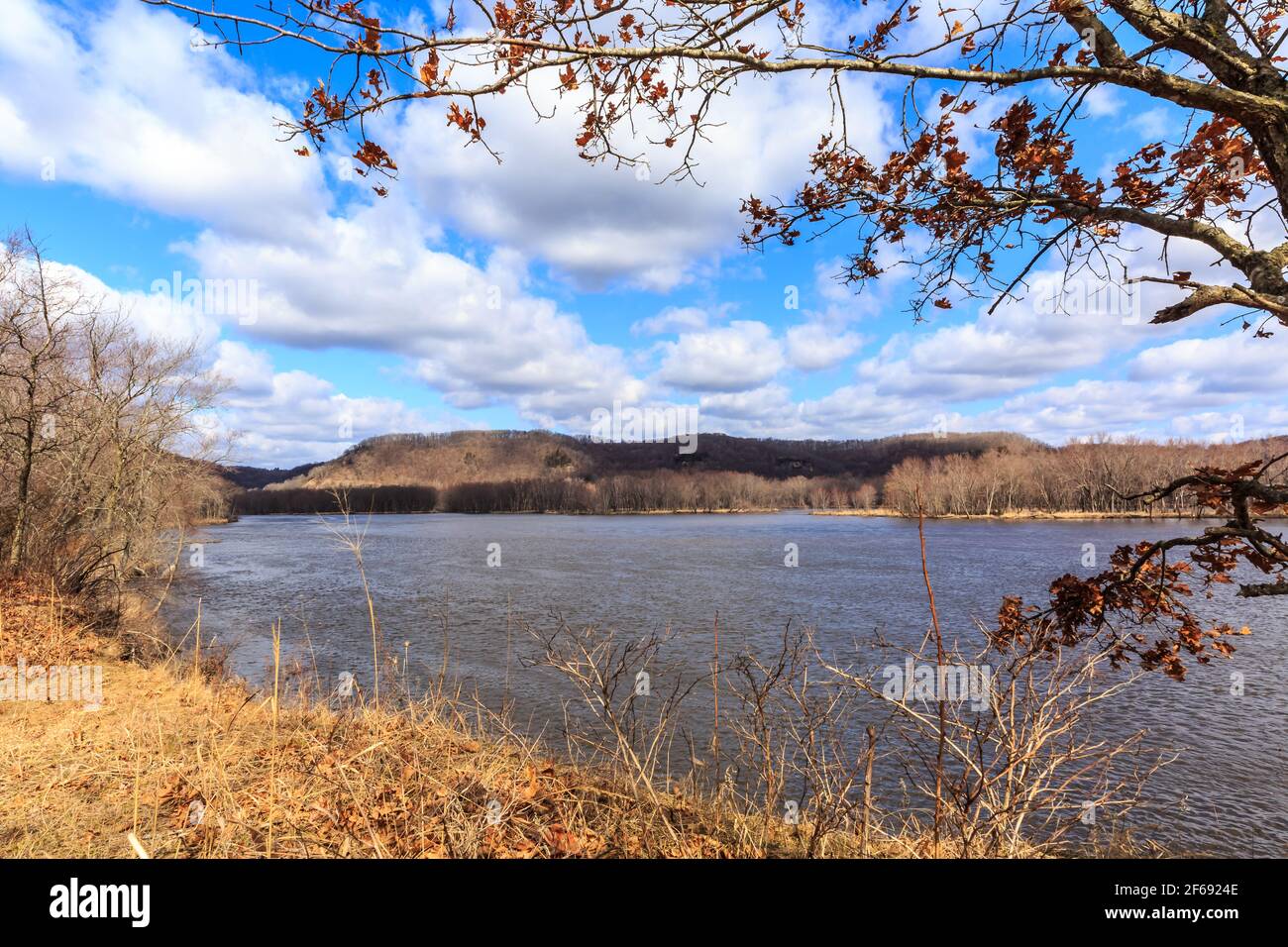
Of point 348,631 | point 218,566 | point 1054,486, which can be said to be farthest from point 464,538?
point 1054,486

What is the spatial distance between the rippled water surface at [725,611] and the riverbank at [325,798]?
3.74 meters

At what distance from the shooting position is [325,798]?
17.9 feet

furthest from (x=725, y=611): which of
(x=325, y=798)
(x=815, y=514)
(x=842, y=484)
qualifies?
(x=842, y=484)

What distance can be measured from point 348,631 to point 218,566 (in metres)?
24.5

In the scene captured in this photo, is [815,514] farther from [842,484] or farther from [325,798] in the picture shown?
[325,798]

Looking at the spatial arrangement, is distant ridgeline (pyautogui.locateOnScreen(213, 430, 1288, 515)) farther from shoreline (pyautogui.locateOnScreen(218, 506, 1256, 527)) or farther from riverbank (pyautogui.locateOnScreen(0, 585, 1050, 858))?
riverbank (pyautogui.locateOnScreen(0, 585, 1050, 858))

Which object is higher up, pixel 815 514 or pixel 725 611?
pixel 725 611

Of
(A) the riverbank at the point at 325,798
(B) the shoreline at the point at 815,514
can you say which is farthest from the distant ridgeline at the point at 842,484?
(A) the riverbank at the point at 325,798

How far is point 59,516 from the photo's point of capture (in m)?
17.1

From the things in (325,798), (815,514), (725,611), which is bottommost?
(815,514)

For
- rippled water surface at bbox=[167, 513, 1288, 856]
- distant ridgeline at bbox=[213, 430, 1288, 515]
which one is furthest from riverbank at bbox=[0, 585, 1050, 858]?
distant ridgeline at bbox=[213, 430, 1288, 515]

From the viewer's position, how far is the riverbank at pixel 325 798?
4.70 metres

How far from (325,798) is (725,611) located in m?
17.4

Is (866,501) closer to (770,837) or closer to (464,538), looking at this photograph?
(464,538)
